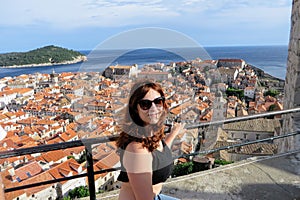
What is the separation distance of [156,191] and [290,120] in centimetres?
380

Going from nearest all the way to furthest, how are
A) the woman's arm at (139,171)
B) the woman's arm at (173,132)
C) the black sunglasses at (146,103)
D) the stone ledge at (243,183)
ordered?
the woman's arm at (139,171) → the black sunglasses at (146,103) → the woman's arm at (173,132) → the stone ledge at (243,183)

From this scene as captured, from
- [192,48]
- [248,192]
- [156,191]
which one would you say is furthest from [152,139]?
[248,192]

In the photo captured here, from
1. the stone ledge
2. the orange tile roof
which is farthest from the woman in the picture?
the orange tile roof

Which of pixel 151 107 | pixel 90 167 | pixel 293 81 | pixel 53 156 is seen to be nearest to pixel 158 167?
pixel 151 107

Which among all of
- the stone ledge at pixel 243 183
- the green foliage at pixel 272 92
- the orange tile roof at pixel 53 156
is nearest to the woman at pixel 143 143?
the stone ledge at pixel 243 183

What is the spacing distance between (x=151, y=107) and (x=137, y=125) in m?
0.11

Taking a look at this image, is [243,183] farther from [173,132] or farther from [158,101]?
[158,101]

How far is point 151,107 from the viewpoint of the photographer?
1179 millimetres

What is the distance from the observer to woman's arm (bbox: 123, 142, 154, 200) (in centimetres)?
107

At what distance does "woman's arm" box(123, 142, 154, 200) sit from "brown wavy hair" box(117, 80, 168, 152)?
6 cm

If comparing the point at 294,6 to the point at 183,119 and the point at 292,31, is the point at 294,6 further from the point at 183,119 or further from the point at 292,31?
the point at 183,119

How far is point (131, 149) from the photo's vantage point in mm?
1119

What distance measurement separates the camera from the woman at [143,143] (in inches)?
42.5

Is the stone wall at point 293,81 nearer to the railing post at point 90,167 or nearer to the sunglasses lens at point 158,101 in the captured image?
the railing post at point 90,167
